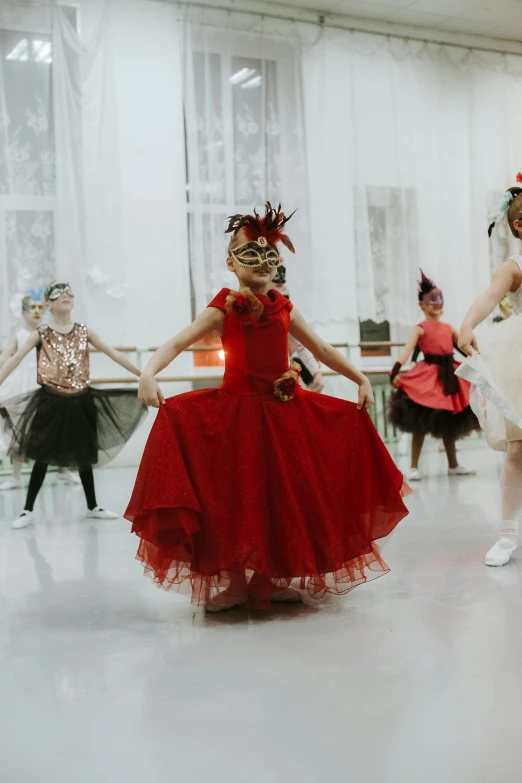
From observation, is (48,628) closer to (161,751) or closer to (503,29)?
(161,751)

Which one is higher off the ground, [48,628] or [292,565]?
[292,565]

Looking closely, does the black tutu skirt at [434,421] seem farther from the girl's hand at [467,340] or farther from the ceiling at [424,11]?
the ceiling at [424,11]

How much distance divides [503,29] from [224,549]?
6.56 meters

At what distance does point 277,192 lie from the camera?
6.61 meters

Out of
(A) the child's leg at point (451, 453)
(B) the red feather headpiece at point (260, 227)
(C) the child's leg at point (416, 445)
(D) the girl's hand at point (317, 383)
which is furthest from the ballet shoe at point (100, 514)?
(A) the child's leg at point (451, 453)

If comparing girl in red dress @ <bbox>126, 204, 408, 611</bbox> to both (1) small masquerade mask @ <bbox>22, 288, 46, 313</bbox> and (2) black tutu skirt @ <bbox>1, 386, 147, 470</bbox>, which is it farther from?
(1) small masquerade mask @ <bbox>22, 288, 46, 313</bbox>

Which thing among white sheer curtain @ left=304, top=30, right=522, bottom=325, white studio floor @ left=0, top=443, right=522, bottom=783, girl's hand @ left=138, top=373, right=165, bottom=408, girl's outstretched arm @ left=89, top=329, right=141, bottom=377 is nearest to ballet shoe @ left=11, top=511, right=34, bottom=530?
girl's outstretched arm @ left=89, top=329, right=141, bottom=377

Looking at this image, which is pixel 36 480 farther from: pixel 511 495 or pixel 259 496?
pixel 511 495

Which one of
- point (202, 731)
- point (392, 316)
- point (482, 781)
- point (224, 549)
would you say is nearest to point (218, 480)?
point (224, 549)

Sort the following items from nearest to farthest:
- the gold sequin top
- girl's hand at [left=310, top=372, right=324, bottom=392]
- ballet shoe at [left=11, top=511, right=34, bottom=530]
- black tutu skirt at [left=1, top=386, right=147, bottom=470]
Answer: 1. ballet shoe at [left=11, top=511, right=34, bottom=530]
2. black tutu skirt at [left=1, top=386, right=147, bottom=470]
3. the gold sequin top
4. girl's hand at [left=310, top=372, right=324, bottom=392]

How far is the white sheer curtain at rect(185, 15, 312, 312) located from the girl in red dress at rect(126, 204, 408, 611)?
12.1 feet

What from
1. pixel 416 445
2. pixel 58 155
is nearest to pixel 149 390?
pixel 416 445

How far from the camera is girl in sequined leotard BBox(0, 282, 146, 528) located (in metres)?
4.29

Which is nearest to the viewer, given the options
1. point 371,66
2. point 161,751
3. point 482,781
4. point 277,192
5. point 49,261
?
point 482,781
